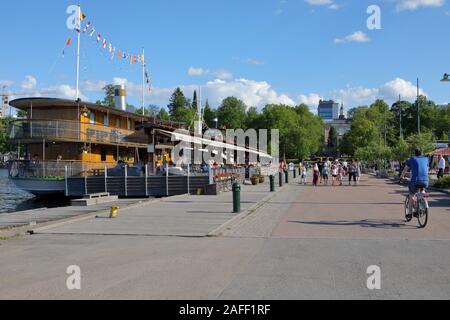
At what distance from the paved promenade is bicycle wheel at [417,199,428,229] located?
0.98ft

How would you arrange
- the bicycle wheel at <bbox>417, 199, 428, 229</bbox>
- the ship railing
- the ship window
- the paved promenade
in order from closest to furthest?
the paved promenade < the bicycle wheel at <bbox>417, 199, 428, 229</bbox> < the ship railing < the ship window

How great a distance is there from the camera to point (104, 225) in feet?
42.6

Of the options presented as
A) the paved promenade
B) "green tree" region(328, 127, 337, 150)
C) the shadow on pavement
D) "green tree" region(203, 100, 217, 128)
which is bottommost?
the paved promenade

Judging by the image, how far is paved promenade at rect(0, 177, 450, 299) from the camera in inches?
246

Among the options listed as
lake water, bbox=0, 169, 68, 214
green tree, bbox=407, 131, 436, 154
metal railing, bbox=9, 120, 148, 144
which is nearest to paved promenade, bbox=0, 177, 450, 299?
lake water, bbox=0, 169, 68, 214

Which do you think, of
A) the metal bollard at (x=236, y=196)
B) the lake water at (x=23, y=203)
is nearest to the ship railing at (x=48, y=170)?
the lake water at (x=23, y=203)

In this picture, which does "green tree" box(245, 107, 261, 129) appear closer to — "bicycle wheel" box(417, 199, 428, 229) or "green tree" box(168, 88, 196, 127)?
"green tree" box(168, 88, 196, 127)

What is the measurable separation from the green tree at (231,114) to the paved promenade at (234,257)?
112168mm

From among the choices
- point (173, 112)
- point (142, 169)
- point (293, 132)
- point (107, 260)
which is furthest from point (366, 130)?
point (107, 260)

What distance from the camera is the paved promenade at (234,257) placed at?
6250mm

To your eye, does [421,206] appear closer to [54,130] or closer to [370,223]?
[370,223]

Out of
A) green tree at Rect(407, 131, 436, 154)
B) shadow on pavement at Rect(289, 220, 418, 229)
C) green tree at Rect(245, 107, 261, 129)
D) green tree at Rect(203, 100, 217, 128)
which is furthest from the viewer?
green tree at Rect(203, 100, 217, 128)
